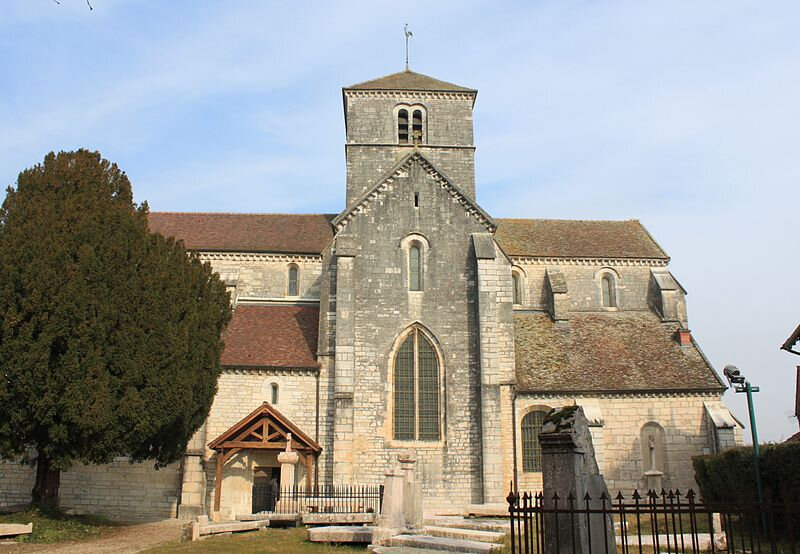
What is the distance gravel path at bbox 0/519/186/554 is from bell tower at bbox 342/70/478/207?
1636 centimetres

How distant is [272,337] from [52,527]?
10.9 meters

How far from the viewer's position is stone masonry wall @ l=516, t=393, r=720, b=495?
26141 mm

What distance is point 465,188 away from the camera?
3225 centimetres

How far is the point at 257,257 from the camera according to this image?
3222 cm

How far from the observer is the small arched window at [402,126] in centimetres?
3322

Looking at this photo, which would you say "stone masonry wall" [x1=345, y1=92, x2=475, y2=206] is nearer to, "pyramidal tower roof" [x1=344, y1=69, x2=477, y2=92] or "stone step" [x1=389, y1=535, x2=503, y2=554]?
"pyramidal tower roof" [x1=344, y1=69, x2=477, y2=92]

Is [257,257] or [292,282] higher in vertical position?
[257,257]

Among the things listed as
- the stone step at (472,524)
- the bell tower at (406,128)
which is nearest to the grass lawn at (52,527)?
the stone step at (472,524)

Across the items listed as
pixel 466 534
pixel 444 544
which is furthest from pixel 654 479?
pixel 444 544

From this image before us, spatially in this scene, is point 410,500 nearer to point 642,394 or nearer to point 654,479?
point 654,479

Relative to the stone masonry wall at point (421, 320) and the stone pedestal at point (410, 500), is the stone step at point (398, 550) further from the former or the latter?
the stone masonry wall at point (421, 320)

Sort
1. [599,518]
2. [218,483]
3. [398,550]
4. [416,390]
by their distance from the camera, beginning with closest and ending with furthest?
[599,518]
[398,550]
[218,483]
[416,390]

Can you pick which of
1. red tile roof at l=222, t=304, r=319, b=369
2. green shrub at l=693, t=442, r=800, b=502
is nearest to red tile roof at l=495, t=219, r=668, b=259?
red tile roof at l=222, t=304, r=319, b=369

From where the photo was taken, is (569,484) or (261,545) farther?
(261,545)
